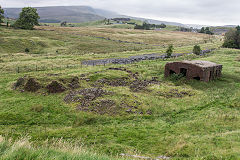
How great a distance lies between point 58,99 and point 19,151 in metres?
16.8

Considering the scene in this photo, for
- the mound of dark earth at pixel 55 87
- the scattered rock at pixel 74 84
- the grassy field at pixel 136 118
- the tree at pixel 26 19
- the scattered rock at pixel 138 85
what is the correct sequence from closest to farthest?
1. the grassy field at pixel 136 118
2. the mound of dark earth at pixel 55 87
3. the scattered rock at pixel 74 84
4. the scattered rock at pixel 138 85
5. the tree at pixel 26 19

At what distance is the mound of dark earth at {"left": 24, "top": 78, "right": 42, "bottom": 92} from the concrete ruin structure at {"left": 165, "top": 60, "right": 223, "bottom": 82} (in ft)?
68.5

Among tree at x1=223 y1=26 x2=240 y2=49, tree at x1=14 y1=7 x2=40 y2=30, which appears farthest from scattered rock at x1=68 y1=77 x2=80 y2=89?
tree at x1=14 y1=7 x2=40 y2=30

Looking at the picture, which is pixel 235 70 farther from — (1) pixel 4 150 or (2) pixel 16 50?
(2) pixel 16 50

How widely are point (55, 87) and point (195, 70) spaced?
2092 centimetres

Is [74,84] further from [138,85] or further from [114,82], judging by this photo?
[138,85]

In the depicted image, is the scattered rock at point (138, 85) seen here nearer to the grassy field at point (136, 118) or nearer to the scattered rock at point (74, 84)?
the grassy field at point (136, 118)

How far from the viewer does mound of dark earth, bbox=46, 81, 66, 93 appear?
24.6 m

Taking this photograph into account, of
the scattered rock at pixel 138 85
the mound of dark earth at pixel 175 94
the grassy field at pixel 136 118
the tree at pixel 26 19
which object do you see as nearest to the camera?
the grassy field at pixel 136 118

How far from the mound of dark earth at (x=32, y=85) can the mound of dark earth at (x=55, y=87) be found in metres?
1.28

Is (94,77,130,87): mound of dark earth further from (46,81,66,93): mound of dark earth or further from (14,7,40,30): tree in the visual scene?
(14,7,40,30): tree

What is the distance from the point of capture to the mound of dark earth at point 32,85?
81.0ft

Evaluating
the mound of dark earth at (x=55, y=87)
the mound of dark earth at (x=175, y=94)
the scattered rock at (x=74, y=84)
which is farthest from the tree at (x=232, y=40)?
the mound of dark earth at (x=55, y=87)

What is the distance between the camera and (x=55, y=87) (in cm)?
2488
